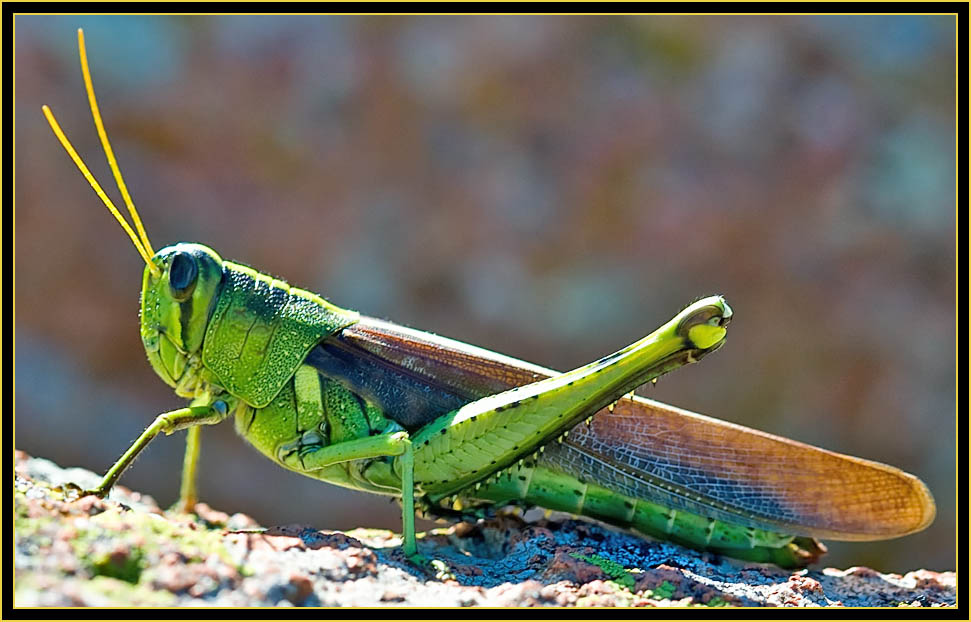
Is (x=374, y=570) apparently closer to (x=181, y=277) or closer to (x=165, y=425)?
(x=165, y=425)

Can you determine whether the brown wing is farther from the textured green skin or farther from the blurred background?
the blurred background

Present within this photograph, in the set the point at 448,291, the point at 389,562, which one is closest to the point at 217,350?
the point at 389,562

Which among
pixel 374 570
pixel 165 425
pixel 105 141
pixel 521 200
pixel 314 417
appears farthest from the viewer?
pixel 521 200

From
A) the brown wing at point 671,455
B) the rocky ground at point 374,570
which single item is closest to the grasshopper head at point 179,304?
the brown wing at point 671,455

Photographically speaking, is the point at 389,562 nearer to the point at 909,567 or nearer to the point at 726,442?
the point at 726,442

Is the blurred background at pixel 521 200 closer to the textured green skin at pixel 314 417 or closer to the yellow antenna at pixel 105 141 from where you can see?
the textured green skin at pixel 314 417

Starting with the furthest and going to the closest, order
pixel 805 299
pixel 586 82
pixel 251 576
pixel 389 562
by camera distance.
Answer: pixel 586 82
pixel 805 299
pixel 389 562
pixel 251 576

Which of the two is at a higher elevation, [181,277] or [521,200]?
[521,200]

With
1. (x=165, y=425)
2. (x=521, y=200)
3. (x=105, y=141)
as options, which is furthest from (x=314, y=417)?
(x=521, y=200)
